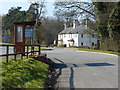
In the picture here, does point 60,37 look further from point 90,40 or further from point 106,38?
point 106,38

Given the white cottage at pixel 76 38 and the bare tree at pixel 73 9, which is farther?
the white cottage at pixel 76 38

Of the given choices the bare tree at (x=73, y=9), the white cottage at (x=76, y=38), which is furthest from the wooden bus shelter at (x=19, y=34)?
the white cottage at (x=76, y=38)

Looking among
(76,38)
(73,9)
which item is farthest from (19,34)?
(76,38)

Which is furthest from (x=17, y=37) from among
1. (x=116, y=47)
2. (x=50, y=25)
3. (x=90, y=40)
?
(x=50, y=25)

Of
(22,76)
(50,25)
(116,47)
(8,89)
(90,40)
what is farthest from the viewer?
(50,25)

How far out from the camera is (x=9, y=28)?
81.2 m

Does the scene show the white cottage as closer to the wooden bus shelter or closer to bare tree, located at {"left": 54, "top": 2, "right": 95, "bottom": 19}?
bare tree, located at {"left": 54, "top": 2, "right": 95, "bottom": 19}

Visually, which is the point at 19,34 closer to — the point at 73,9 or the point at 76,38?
the point at 73,9

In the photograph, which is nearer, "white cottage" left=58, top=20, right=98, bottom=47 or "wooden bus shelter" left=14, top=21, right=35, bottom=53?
"wooden bus shelter" left=14, top=21, right=35, bottom=53

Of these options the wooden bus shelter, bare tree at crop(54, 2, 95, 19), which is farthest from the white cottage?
the wooden bus shelter

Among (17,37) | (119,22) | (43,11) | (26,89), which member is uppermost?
(43,11)

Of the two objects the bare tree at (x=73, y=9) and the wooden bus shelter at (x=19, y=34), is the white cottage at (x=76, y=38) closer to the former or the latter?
the bare tree at (x=73, y=9)

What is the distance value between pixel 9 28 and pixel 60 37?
62.6 ft

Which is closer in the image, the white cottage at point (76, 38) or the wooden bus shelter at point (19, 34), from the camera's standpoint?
the wooden bus shelter at point (19, 34)
